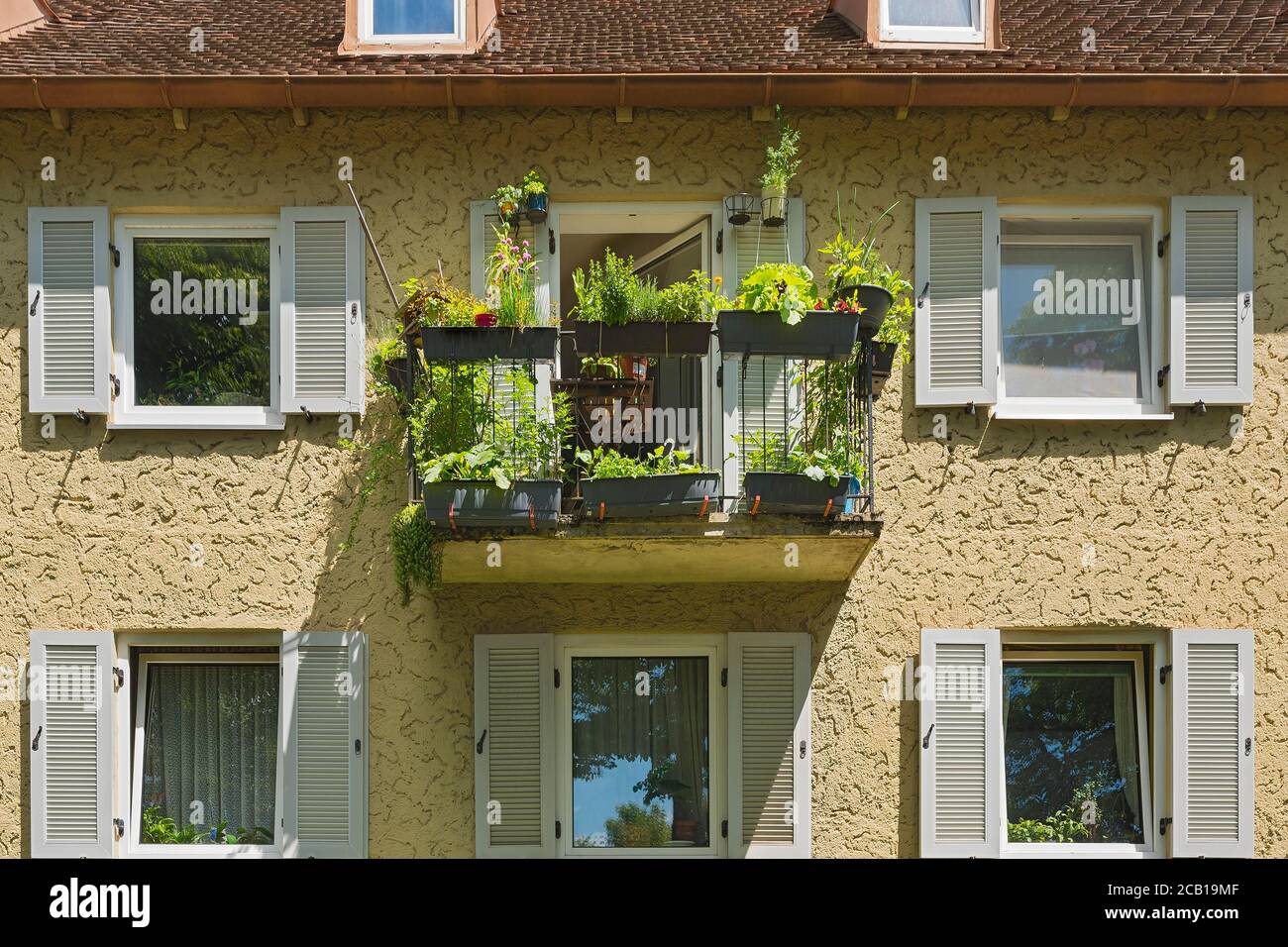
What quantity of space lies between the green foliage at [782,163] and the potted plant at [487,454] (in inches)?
67.8

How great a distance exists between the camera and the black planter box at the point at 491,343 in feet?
23.0

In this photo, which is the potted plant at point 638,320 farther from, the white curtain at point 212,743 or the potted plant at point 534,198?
the white curtain at point 212,743

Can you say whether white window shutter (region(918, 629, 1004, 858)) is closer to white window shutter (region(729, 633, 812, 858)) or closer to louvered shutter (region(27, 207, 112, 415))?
white window shutter (region(729, 633, 812, 858))

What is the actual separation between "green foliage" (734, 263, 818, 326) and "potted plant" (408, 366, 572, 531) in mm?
1150

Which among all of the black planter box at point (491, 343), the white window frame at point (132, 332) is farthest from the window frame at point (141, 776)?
the black planter box at point (491, 343)

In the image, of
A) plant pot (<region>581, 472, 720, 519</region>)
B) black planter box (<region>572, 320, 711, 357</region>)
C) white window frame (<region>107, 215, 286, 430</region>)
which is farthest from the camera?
white window frame (<region>107, 215, 286, 430</region>)

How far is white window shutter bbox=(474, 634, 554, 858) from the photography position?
25.5 feet

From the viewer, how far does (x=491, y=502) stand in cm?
695

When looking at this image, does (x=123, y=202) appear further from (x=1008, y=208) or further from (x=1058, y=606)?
(x=1058, y=606)

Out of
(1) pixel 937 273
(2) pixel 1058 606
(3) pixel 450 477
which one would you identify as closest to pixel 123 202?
(3) pixel 450 477

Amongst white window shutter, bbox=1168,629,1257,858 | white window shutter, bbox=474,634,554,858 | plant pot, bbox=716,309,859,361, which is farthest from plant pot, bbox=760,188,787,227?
white window shutter, bbox=1168,629,1257,858

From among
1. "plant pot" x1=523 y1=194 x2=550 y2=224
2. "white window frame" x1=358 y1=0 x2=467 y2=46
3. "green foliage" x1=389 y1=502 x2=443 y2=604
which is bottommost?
"green foliage" x1=389 y1=502 x2=443 y2=604

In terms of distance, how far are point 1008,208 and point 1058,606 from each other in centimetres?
235

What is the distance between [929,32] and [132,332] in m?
5.17
